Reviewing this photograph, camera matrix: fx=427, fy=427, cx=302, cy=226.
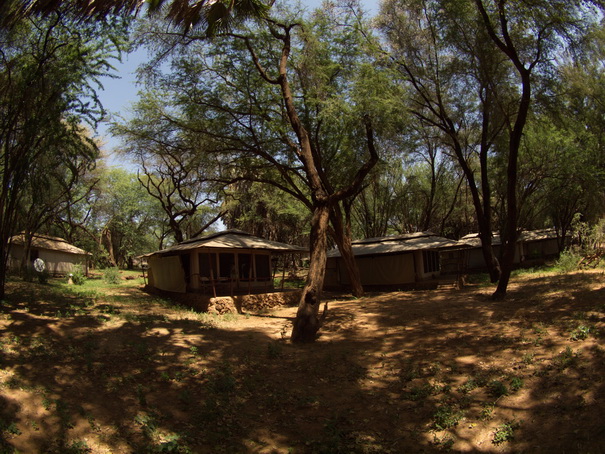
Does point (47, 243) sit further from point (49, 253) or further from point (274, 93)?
point (274, 93)

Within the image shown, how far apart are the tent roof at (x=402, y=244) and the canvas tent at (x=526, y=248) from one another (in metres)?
9.08

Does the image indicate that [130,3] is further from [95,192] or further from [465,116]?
[95,192]

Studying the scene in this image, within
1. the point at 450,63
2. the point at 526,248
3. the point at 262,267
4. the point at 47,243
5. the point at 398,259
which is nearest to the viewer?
the point at 450,63

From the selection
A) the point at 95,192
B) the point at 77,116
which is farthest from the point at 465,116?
the point at 95,192

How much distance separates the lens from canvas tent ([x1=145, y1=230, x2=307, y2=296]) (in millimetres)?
16500

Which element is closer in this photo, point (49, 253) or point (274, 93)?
point (274, 93)

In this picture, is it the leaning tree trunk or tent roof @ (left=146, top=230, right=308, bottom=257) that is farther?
tent roof @ (left=146, top=230, right=308, bottom=257)

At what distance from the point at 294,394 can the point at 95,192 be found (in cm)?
3169

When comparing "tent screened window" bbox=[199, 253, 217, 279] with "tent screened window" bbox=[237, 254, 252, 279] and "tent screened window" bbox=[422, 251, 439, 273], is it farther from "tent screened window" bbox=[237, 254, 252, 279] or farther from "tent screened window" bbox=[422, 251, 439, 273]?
"tent screened window" bbox=[422, 251, 439, 273]

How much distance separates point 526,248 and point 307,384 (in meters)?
34.4

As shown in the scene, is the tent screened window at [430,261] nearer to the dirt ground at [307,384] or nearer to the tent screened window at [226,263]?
the tent screened window at [226,263]

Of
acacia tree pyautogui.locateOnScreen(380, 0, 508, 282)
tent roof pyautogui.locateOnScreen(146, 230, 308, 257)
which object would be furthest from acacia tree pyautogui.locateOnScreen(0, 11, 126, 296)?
acacia tree pyautogui.locateOnScreen(380, 0, 508, 282)

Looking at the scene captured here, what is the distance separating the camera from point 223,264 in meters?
18.0

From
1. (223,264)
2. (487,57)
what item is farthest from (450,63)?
(223,264)
